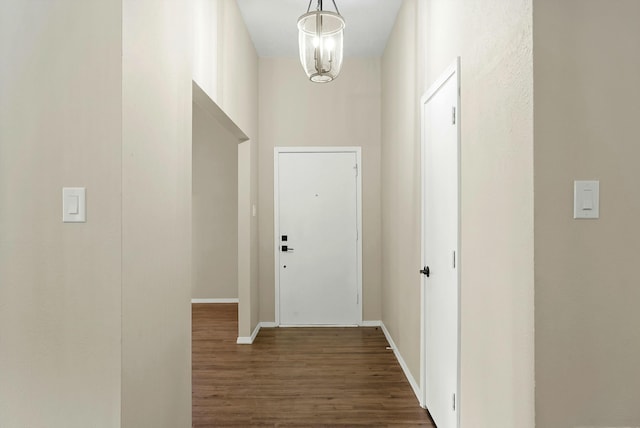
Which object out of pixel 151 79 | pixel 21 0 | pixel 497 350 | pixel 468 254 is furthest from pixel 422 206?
pixel 21 0

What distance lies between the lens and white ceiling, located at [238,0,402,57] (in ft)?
10.9

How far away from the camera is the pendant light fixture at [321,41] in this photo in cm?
237

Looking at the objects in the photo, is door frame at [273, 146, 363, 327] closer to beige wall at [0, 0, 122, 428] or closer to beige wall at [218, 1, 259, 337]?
beige wall at [218, 1, 259, 337]

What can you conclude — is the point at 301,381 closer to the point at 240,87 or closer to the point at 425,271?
the point at 425,271

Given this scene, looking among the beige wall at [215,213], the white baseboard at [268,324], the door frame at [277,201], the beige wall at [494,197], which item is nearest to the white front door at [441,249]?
the beige wall at [494,197]

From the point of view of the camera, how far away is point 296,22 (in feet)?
11.8

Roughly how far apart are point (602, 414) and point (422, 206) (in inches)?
62.4

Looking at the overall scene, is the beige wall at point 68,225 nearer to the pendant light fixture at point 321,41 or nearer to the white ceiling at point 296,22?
the pendant light fixture at point 321,41

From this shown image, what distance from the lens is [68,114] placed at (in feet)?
4.65

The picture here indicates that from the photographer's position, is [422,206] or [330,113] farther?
[330,113]

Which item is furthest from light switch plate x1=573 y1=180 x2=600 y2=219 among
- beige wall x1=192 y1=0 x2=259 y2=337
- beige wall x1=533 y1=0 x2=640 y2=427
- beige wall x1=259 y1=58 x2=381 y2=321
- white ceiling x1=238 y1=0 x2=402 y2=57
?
beige wall x1=259 y1=58 x2=381 y2=321

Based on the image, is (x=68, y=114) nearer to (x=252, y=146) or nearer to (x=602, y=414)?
(x=602, y=414)

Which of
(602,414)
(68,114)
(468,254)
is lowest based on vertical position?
(602,414)

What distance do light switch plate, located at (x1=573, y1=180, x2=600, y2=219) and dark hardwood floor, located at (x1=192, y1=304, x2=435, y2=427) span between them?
5.75 feet
